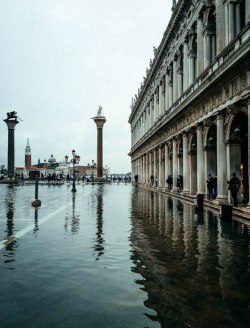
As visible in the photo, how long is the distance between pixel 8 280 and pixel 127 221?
8.05 meters

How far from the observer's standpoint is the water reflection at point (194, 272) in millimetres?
4906

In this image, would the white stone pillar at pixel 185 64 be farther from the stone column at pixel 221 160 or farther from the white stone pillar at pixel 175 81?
the stone column at pixel 221 160

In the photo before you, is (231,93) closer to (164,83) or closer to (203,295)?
(203,295)

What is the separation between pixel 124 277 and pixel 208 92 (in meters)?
16.1

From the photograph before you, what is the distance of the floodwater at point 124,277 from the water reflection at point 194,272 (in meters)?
0.01

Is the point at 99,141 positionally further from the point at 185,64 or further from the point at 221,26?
the point at 221,26

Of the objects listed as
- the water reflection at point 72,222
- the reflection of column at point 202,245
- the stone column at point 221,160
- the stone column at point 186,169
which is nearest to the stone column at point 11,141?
the stone column at point 186,169

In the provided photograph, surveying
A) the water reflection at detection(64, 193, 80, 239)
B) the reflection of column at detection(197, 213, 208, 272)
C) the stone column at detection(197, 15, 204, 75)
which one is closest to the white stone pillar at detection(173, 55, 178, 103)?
the stone column at detection(197, 15, 204, 75)

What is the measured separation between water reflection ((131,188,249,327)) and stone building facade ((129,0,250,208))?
546 cm

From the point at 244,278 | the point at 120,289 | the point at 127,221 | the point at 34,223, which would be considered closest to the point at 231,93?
the point at 127,221

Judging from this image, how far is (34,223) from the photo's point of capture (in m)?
13.8

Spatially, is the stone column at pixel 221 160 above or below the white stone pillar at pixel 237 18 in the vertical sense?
below

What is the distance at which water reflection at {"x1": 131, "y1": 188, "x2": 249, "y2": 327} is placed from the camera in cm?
491

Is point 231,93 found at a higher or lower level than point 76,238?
higher
